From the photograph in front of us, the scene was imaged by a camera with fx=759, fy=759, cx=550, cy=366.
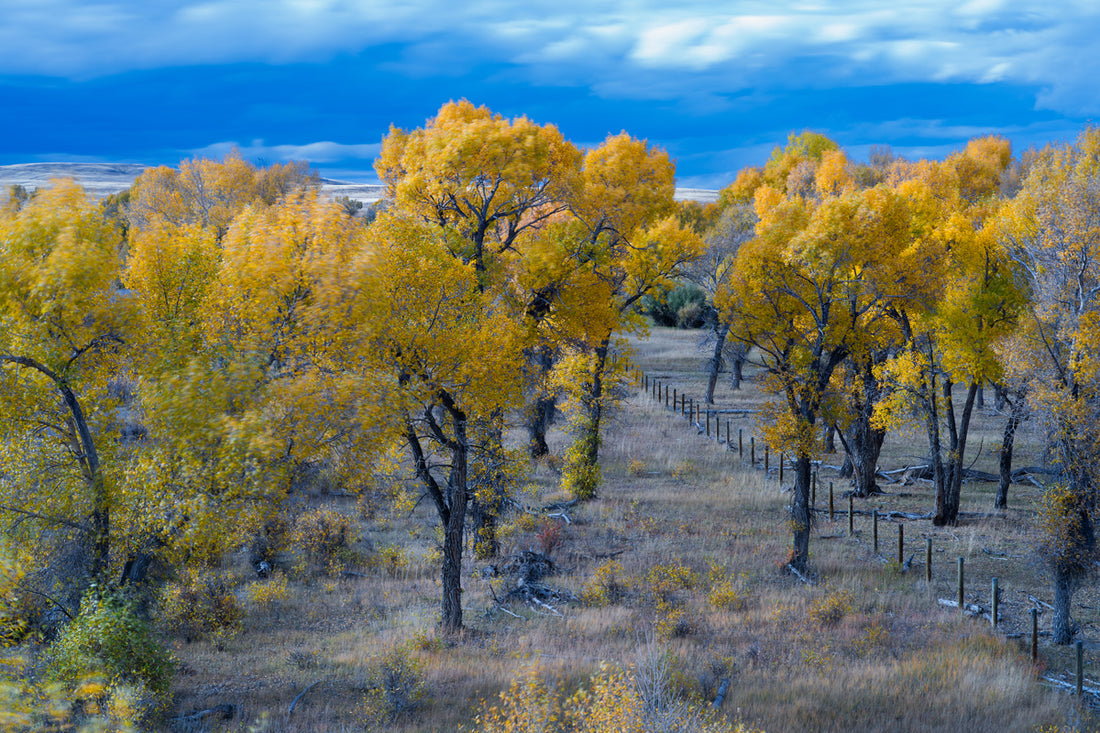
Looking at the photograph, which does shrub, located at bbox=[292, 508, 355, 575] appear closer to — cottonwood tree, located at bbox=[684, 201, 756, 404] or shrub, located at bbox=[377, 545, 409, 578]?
shrub, located at bbox=[377, 545, 409, 578]

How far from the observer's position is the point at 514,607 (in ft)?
60.3

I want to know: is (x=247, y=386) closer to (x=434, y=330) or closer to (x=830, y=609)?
(x=434, y=330)

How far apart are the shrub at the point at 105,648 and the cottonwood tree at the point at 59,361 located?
0.92m

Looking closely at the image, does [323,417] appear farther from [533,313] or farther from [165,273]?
[533,313]

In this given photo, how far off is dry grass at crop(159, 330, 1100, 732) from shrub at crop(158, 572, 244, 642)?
1.73 ft

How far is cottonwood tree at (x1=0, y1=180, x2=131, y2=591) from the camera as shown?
11.3 meters

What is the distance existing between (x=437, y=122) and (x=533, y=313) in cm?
692

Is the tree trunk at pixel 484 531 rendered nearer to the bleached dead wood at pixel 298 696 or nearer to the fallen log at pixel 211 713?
the bleached dead wood at pixel 298 696

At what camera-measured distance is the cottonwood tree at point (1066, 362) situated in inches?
661

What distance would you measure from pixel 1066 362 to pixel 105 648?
68.3 feet

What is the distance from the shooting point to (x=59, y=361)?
38.2 ft

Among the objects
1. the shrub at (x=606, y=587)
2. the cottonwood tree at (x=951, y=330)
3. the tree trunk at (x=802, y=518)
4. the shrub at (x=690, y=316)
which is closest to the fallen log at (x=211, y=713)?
the shrub at (x=606, y=587)

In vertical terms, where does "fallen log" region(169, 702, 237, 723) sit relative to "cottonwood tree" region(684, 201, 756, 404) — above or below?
below

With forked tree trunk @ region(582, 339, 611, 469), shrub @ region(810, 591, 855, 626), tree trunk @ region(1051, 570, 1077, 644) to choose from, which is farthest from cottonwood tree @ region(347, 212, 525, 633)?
tree trunk @ region(1051, 570, 1077, 644)
